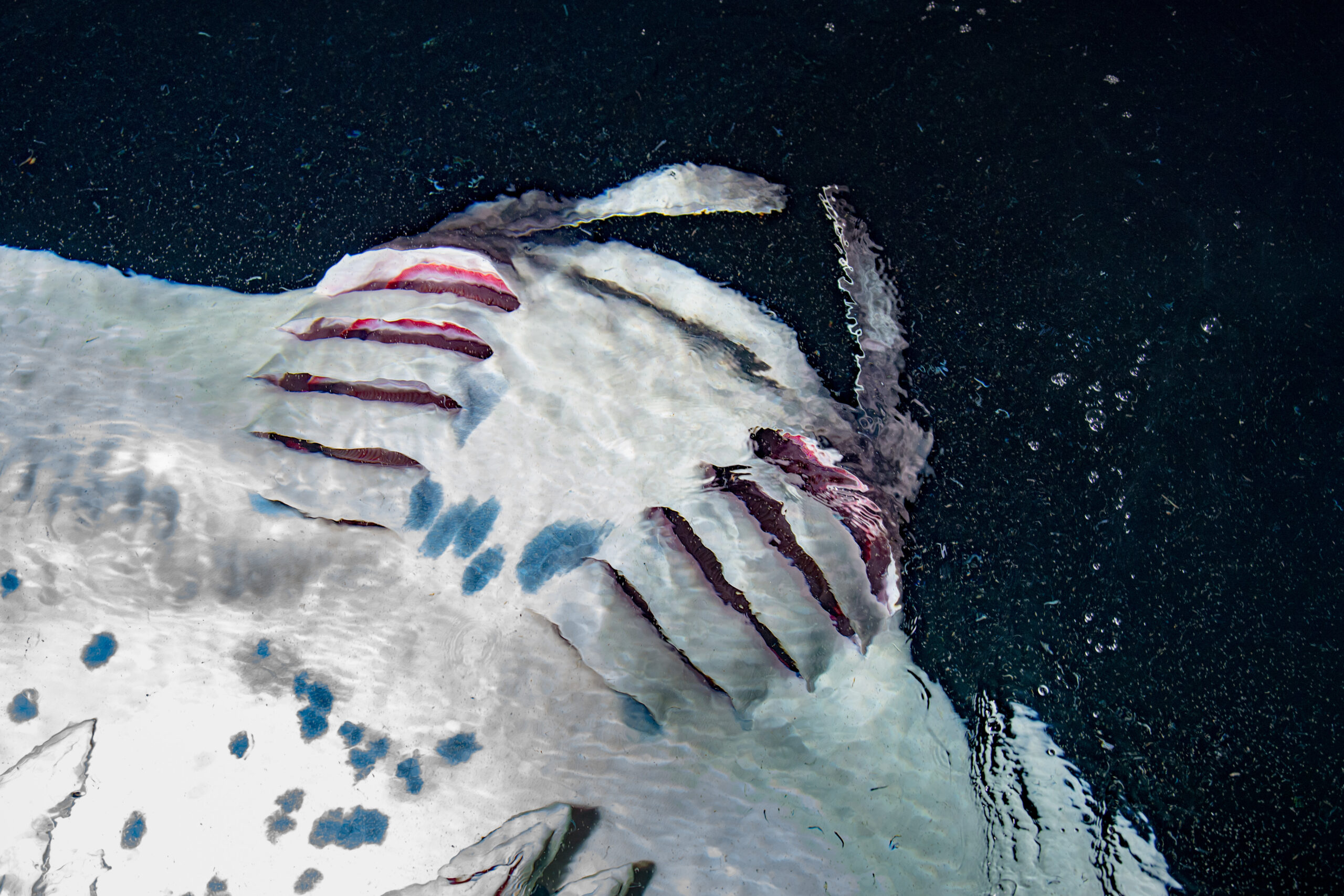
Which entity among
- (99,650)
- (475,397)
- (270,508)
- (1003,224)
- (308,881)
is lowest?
(308,881)

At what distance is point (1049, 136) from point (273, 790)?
3.72 ft

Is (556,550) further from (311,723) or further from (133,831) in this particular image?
(133,831)

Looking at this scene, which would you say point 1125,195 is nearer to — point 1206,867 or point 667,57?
point 667,57

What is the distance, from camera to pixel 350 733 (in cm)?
78

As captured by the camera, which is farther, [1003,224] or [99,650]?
[1003,224]

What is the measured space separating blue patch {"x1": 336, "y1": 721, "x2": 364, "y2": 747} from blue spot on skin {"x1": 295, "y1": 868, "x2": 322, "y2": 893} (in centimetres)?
12

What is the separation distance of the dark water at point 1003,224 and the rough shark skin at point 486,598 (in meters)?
0.06

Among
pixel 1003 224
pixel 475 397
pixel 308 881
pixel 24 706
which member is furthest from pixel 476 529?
pixel 1003 224

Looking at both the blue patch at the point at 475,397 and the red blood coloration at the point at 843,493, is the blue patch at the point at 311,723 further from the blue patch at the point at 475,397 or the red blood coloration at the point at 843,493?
the red blood coloration at the point at 843,493

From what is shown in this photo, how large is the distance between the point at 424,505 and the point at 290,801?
321 mm

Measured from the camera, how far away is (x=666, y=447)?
0.85 metres

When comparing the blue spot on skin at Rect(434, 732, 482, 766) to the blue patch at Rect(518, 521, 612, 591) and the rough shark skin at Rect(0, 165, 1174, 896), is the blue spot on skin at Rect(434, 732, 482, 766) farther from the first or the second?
the blue patch at Rect(518, 521, 612, 591)

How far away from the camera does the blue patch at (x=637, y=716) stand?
797 millimetres

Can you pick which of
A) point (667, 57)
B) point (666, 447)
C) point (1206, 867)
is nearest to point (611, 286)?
point (666, 447)
